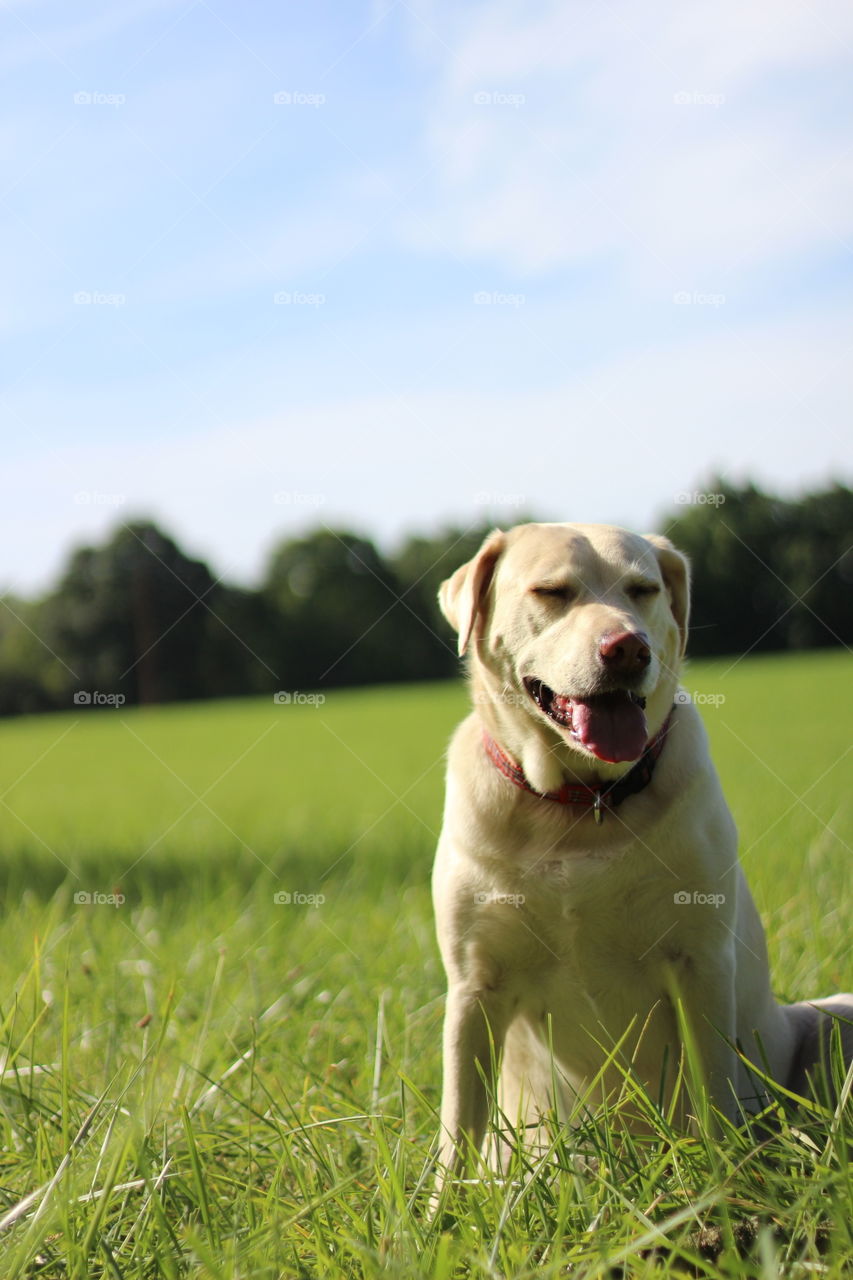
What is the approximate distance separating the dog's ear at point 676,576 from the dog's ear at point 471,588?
469 millimetres

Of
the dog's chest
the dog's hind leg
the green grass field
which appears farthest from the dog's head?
the dog's hind leg

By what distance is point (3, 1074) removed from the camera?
8.64ft

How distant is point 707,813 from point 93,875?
566 cm

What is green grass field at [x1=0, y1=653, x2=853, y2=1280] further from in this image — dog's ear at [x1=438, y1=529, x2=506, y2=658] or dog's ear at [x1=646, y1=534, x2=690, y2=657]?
dog's ear at [x1=438, y1=529, x2=506, y2=658]

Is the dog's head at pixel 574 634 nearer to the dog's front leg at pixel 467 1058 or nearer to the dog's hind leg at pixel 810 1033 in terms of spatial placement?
the dog's front leg at pixel 467 1058

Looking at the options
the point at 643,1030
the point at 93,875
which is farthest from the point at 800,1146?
the point at 93,875

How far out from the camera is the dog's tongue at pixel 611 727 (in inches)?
110

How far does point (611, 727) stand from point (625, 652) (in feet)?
0.73

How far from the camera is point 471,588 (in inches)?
→ 126

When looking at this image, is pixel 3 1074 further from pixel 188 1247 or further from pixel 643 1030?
pixel 643 1030

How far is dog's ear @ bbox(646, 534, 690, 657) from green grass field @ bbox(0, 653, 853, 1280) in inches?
14.2

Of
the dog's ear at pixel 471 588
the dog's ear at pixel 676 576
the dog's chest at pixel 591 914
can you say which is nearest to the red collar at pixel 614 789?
the dog's chest at pixel 591 914

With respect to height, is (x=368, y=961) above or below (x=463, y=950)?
below

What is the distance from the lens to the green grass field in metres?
1.88
